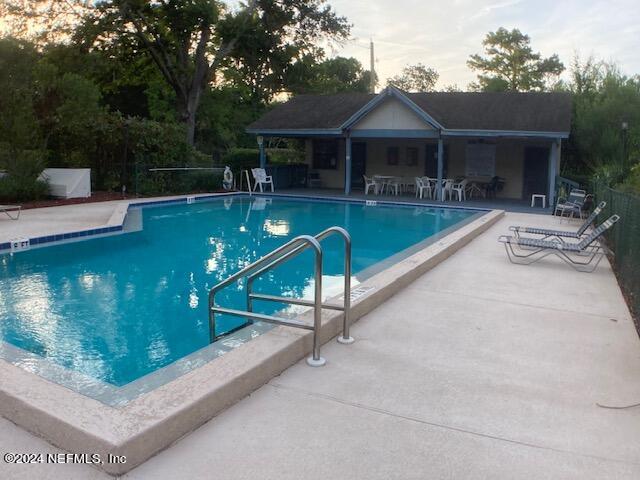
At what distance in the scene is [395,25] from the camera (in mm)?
25406

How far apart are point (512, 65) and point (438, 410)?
138 feet

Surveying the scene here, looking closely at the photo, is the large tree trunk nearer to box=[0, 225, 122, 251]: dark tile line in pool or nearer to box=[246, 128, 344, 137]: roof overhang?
box=[246, 128, 344, 137]: roof overhang

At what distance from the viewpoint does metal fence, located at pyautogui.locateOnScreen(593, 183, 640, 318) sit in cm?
622

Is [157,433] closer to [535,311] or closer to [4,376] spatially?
[4,376]

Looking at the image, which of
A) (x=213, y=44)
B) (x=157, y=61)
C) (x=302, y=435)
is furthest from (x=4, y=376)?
(x=213, y=44)

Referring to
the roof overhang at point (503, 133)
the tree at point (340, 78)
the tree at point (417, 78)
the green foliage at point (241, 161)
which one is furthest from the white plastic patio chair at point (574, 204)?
the tree at point (417, 78)

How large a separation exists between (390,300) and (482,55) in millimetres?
40943

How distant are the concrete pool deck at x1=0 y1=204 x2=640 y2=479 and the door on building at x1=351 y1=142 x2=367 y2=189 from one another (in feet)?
59.2

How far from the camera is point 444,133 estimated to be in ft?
62.1

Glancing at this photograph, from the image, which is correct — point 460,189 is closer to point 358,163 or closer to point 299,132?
point 358,163

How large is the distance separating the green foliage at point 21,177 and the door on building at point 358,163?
38.6 feet

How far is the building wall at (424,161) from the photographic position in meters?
20.6

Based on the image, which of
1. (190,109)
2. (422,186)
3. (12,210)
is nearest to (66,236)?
(12,210)

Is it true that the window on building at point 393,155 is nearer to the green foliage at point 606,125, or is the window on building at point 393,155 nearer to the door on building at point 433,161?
the door on building at point 433,161
